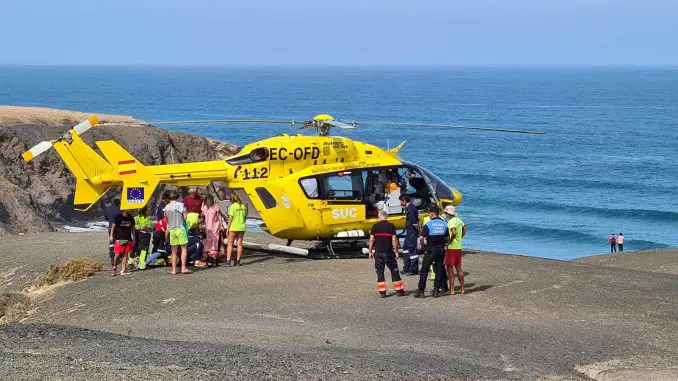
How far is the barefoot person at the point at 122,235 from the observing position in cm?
1775

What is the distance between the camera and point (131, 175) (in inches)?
734

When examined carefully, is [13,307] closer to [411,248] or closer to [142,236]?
[142,236]

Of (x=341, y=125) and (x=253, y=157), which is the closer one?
(x=341, y=125)

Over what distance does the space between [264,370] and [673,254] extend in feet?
64.3

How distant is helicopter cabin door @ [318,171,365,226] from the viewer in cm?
1969

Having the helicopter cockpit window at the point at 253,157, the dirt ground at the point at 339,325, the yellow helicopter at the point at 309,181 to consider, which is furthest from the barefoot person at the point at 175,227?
the helicopter cockpit window at the point at 253,157

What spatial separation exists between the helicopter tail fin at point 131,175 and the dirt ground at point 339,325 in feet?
5.02

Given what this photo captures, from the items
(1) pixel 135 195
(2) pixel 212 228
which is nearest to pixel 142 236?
(1) pixel 135 195

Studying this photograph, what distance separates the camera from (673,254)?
2748 cm

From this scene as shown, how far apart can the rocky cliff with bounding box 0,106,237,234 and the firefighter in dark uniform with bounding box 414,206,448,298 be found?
1514 centimetres

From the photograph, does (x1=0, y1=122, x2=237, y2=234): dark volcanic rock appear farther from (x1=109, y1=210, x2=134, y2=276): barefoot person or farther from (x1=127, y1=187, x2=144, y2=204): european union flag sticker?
(x1=109, y1=210, x2=134, y2=276): barefoot person

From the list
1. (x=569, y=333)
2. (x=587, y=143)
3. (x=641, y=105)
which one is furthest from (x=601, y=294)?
(x=641, y=105)

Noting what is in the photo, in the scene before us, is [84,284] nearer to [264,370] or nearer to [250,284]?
[250,284]

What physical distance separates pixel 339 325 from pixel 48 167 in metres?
26.9
